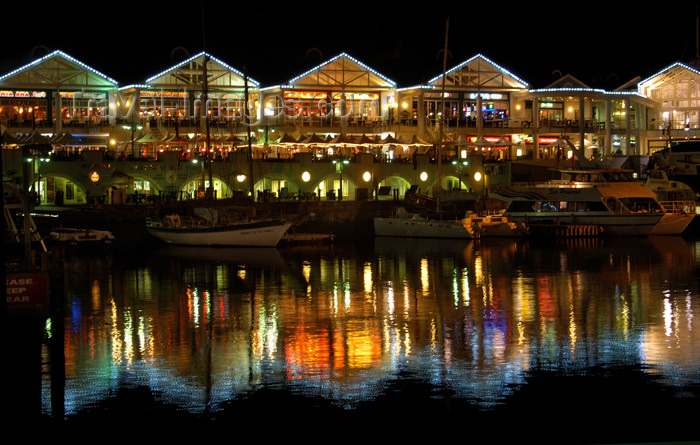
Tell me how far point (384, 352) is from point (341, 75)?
142 ft

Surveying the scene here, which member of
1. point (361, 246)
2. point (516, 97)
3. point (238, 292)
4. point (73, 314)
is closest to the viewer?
point (73, 314)

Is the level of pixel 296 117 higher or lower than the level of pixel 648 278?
higher

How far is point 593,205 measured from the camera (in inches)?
1820

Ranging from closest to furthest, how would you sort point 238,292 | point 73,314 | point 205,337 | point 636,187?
point 205,337 < point 73,314 < point 238,292 < point 636,187

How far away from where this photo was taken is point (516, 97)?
65125mm

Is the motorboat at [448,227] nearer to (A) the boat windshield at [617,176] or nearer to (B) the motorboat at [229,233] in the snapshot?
(A) the boat windshield at [617,176]

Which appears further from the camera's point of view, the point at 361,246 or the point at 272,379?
the point at 361,246

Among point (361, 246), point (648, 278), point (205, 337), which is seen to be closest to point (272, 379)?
point (205, 337)

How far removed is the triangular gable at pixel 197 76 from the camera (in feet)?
191

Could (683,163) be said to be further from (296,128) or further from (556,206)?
(296,128)

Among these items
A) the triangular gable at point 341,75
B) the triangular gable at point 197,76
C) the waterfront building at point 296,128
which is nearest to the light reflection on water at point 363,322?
the waterfront building at point 296,128

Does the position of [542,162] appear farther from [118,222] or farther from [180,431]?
[180,431]

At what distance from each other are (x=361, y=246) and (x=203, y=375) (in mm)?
26353


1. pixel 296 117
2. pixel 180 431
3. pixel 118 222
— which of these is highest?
pixel 296 117
